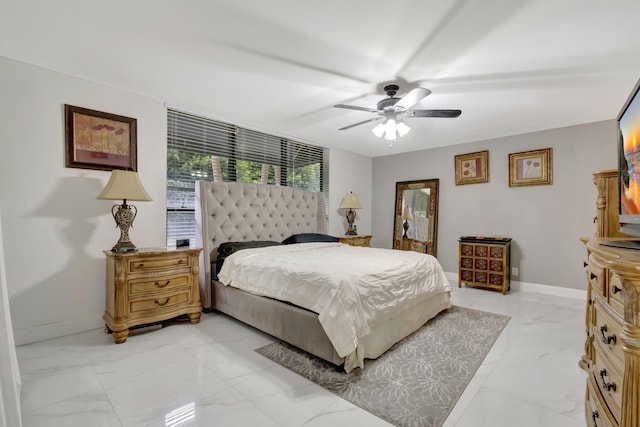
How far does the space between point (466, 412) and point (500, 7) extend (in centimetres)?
242

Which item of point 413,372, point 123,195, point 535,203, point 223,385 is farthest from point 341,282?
point 535,203

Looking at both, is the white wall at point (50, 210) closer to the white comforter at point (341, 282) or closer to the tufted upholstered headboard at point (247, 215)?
the tufted upholstered headboard at point (247, 215)

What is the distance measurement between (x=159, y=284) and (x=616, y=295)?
10.4ft

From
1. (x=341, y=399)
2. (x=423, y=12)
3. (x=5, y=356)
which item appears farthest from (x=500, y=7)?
(x=5, y=356)

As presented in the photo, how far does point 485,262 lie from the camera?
14.4 feet

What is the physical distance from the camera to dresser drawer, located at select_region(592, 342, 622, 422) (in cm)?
98

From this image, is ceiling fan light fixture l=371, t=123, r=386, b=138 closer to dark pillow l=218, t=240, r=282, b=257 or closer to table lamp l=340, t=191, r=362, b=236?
dark pillow l=218, t=240, r=282, b=257

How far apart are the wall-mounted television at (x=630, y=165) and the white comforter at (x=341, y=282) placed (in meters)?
1.43

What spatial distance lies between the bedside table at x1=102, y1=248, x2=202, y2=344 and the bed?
13.3 inches

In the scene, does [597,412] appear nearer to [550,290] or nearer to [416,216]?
[550,290]

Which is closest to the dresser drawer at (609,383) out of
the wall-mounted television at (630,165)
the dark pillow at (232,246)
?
the wall-mounted television at (630,165)

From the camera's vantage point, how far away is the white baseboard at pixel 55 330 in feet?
8.09

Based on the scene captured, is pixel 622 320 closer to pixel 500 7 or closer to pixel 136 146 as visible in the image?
pixel 500 7

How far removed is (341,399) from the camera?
179cm
